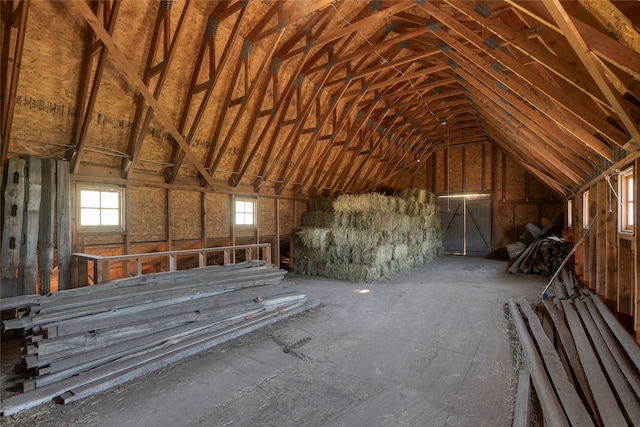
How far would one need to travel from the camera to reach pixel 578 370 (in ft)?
10.6

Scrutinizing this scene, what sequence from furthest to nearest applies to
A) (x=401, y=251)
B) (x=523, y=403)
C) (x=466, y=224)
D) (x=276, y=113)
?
(x=466, y=224) → (x=401, y=251) → (x=276, y=113) → (x=523, y=403)

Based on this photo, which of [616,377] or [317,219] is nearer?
[616,377]

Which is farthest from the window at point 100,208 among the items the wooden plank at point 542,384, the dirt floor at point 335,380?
the wooden plank at point 542,384

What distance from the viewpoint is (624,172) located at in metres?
4.27

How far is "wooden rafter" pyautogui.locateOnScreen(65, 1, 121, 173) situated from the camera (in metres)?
4.29

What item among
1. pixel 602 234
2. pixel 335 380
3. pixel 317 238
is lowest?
pixel 335 380

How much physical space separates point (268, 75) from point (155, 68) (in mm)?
2432

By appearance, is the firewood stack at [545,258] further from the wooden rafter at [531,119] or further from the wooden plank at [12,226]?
the wooden plank at [12,226]

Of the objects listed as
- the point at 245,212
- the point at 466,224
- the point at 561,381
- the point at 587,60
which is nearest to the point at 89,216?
the point at 245,212

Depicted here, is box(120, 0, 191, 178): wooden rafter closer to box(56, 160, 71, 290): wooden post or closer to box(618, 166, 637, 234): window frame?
box(56, 160, 71, 290): wooden post

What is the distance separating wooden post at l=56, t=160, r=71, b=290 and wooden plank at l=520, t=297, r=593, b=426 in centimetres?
664

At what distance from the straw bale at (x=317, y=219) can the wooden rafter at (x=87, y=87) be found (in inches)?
260

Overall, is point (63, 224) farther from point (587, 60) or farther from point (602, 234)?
point (602, 234)

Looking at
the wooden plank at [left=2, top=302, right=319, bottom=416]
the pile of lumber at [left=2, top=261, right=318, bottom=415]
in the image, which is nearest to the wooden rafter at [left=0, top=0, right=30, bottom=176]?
the pile of lumber at [left=2, top=261, right=318, bottom=415]
